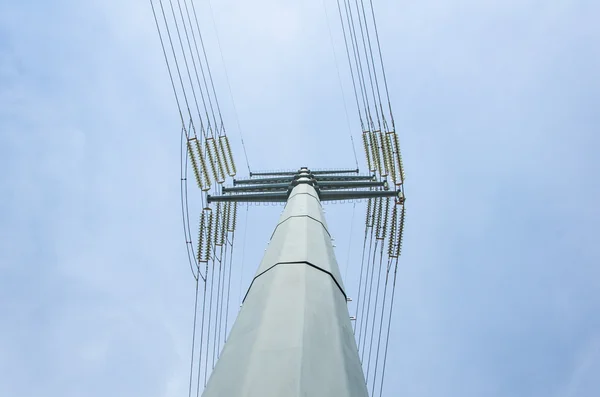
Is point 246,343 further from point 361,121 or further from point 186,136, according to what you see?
point 361,121

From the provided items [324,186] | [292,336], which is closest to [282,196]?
[324,186]

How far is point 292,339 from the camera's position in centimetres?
291

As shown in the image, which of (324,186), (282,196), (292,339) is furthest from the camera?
(324,186)

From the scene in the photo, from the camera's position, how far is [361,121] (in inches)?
617

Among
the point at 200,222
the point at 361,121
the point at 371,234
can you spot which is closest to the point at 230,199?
the point at 200,222

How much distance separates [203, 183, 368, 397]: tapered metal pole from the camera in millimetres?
2523

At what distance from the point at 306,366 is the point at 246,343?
57 centimetres

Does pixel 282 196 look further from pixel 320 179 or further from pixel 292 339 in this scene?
pixel 292 339

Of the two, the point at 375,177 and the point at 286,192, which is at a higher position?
the point at 375,177

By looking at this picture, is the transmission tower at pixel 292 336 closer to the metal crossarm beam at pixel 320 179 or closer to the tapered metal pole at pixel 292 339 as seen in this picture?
the tapered metal pole at pixel 292 339

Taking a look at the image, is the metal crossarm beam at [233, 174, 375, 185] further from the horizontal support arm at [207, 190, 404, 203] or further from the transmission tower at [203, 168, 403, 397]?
the transmission tower at [203, 168, 403, 397]

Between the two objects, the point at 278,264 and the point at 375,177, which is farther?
the point at 375,177

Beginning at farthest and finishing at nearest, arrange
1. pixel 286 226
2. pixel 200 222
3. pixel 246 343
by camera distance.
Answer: pixel 200 222 → pixel 286 226 → pixel 246 343

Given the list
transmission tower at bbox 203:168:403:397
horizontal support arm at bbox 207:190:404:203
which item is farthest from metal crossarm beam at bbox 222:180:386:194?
transmission tower at bbox 203:168:403:397
